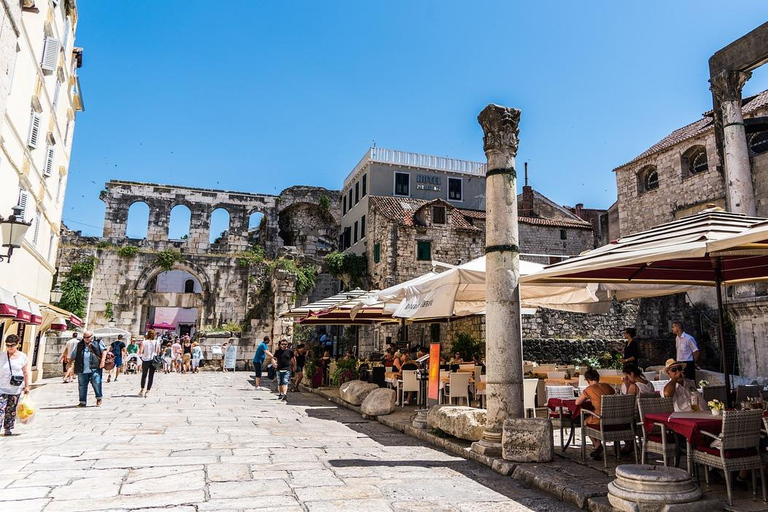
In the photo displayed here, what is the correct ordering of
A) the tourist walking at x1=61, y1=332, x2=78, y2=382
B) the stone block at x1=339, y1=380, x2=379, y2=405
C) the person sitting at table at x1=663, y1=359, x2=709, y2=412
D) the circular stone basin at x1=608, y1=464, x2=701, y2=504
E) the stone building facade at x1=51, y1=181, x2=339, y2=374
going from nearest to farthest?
the circular stone basin at x1=608, y1=464, x2=701, y2=504 → the person sitting at table at x1=663, y1=359, x2=709, y2=412 → the stone block at x1=339, y1=380, x2=379, y2=405 → the tourist walking at x1=61, y1=332, x2=78, y2=382 → the stone building facade at x1=51, y1=181, x2=339, y2=374

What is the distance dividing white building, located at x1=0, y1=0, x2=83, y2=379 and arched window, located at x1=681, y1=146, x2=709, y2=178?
982 inches

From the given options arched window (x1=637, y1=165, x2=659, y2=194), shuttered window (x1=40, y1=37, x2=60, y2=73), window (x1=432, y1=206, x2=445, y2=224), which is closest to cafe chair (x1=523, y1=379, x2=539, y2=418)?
shuttered window (x1=40, y1=37, x2=60, y2=73)

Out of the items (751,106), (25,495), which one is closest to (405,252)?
(751,106)

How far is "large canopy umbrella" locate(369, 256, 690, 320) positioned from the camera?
759 centimetres

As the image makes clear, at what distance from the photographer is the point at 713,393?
18.7 feet

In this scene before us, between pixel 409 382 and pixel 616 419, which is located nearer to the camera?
pixel 616 419

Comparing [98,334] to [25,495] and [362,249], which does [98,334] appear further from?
[25,495]

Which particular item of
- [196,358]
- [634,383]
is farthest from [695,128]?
[196,358]

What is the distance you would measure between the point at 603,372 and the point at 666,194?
18.6m

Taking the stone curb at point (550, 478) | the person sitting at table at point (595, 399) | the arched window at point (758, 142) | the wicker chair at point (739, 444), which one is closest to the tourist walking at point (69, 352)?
the stone curb at point (550, 478)

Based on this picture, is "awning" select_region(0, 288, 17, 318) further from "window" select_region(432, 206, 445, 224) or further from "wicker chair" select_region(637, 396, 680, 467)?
"window" select_region(432, 206, 445, 224)

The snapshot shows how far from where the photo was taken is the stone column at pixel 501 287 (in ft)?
19.1

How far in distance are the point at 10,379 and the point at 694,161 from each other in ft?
87.0

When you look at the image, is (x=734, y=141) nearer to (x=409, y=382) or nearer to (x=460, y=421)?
(x=409, y=382)
